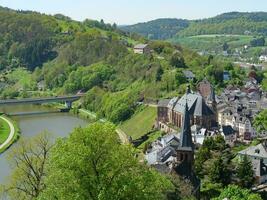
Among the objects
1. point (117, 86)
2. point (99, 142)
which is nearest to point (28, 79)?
point (117, 86)

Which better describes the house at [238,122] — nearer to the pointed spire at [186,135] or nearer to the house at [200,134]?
the house at [200,134]

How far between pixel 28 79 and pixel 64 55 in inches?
339

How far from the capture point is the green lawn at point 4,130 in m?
54.2

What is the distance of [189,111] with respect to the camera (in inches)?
1938

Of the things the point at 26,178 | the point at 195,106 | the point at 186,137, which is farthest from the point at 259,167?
the point at 195,106

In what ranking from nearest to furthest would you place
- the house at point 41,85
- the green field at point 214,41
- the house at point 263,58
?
the house at point 41,85 < the house at point 263,58 < the green field at point 214,41

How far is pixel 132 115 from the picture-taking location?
203ft

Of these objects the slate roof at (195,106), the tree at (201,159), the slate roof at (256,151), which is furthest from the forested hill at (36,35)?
the tree at (201,159)

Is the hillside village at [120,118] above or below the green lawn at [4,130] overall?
above

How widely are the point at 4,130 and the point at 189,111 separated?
21.3 metres

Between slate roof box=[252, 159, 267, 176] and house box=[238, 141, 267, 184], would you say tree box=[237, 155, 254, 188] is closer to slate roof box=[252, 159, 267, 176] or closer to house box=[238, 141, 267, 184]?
house box=[238, 141, 267, 184]

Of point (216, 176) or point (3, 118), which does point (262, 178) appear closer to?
point (216, 176)

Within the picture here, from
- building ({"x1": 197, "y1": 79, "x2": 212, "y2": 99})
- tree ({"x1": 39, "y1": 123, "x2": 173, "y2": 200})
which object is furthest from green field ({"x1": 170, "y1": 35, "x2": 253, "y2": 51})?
tree ({"x1": 39, "y1": 123, "x2": 173, "y2": 200})

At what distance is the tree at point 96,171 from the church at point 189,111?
1119 inches
